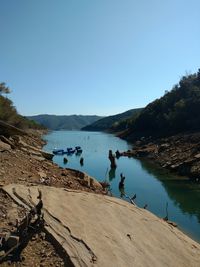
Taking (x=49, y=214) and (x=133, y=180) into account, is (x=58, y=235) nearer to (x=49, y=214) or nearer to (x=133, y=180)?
(x=49, y=214)

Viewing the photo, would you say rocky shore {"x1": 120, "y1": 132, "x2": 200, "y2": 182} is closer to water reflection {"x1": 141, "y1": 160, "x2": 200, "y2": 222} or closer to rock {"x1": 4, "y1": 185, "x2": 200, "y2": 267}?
water reflection {"x1": 141, "y1": 160, "x2": 200, "y2": 222}

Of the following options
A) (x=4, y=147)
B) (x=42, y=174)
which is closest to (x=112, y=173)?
(x=4, y=147)

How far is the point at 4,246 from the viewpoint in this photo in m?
12.8

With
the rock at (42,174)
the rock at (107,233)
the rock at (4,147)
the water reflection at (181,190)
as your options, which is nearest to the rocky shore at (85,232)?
the rock at (107,233)

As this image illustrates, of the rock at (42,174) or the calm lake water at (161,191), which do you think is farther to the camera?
the calm lake water at (161,191)

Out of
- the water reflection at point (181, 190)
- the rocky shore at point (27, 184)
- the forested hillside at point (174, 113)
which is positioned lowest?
the water reflection at point (181, 190)

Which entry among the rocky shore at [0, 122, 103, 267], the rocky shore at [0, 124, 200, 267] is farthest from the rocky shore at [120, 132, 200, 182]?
the rocky shore at [0, 124, 200, 267]

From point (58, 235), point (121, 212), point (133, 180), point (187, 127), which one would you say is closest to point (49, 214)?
point (58, 235)

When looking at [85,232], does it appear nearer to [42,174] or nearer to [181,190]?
[42,174]

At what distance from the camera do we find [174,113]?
12056 cm

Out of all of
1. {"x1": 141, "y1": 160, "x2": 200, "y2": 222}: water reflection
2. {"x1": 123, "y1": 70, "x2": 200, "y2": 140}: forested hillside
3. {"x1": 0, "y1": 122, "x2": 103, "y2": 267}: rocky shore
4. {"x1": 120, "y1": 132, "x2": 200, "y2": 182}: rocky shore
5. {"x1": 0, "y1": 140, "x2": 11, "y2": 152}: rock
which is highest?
{"x1": 123, "y1": 70, "x2": 200, "y2": 140}: forested hillside

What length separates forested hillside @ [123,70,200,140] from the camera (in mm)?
113481

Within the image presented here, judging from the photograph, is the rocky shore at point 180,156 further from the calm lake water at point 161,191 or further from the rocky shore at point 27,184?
the rocky shore at point 27,184

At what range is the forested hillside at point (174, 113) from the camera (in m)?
113
